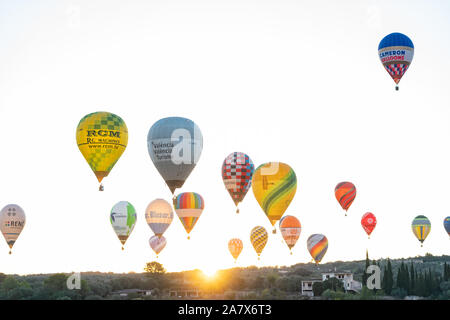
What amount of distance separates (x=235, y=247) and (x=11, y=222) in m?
26.0

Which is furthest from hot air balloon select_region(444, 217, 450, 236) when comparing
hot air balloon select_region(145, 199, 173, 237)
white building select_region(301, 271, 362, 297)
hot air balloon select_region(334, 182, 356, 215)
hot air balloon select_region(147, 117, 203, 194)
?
hot air balloon select_region(147, 117, 203, 194)

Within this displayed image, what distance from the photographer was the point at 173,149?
2028 inches

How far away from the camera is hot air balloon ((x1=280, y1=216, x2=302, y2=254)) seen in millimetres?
76250

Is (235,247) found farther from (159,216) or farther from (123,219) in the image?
(123,219)

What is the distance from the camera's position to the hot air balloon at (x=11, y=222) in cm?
7288

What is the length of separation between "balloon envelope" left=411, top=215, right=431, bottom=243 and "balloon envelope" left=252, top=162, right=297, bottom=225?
41.4 m

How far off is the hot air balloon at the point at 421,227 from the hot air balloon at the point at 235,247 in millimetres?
22826

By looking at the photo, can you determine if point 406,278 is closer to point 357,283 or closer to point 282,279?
point 357,283

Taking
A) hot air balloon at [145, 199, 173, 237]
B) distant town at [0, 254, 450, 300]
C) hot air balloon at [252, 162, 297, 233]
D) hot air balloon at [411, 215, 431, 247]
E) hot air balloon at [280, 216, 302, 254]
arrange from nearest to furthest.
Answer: hot air balloon at [252, 162, 297, 233]
distant town at [0, 254, 450, 300]
hot air balloon at [145, 199, 173, 237]
hot air balloon at [280, 216, 302, 254]
hot air balloon at [411, 215, 431, 247]

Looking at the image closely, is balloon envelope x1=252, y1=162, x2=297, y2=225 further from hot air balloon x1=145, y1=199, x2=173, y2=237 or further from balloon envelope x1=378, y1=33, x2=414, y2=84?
hot air balloon x1=145, y1=199, x2=173, y2=237

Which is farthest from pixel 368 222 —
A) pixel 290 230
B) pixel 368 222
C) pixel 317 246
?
pixel 290 230

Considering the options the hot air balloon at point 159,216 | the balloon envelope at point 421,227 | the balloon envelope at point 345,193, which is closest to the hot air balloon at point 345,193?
the balloon envelope at point 345,193

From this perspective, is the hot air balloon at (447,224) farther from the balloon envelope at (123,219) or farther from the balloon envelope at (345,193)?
the balloon envelope at (123,219)
